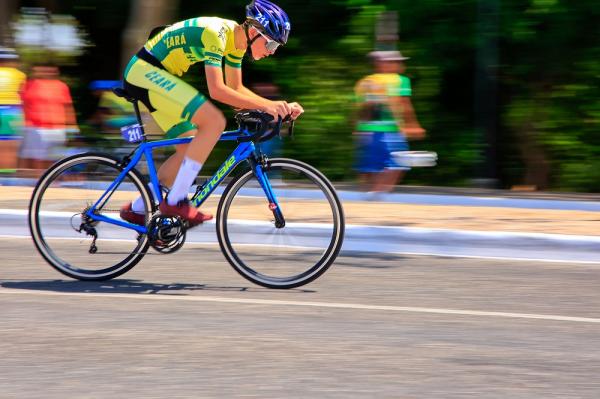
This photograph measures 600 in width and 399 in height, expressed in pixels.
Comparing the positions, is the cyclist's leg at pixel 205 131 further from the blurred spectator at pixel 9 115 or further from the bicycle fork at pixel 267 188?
the blurred spectator at pixel 9 115

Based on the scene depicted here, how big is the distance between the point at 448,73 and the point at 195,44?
9.52 meters

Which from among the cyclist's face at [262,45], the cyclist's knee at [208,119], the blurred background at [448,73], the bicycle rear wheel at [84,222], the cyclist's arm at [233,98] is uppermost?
the cyclist's face at [262,45]

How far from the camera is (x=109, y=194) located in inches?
286

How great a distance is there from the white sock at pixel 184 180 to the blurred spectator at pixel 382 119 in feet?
16.9

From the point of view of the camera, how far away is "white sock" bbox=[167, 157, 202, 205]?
6895mm

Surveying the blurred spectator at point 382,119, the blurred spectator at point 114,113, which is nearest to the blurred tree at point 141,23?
the blurred spectator at point 114,113

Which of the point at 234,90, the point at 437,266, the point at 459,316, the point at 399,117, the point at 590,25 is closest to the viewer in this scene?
the point at 459,316

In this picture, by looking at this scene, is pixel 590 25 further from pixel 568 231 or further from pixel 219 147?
pixel 568 231

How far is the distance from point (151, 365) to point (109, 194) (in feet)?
7.51

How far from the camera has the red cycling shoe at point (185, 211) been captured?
696 cm

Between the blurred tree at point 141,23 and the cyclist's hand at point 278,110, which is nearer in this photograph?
the cyclist's hand at point 278,110

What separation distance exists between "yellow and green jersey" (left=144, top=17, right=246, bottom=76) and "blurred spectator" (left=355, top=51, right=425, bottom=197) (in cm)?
497

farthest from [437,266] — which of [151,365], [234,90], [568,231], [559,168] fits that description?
[559,168]

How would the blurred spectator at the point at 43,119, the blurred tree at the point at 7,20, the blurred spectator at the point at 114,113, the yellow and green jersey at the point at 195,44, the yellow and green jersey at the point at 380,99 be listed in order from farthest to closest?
1. the blurred tree at the point at 7,20
2. the blurred spectator at the point at 114,113
3. the blurred spectator at the point at 43,119
4. the yellow and green jersey at the point at 380,99
5. the yellow and green jersey at the point at 195,44
